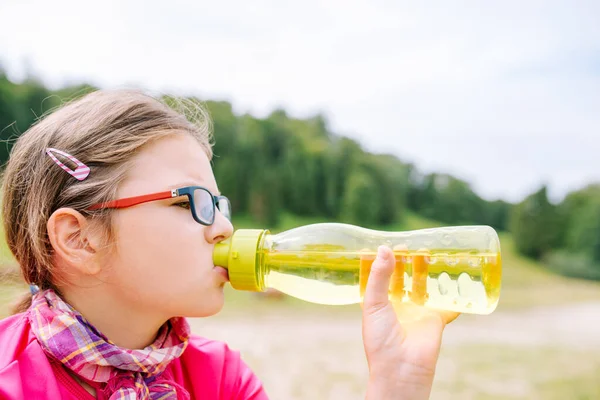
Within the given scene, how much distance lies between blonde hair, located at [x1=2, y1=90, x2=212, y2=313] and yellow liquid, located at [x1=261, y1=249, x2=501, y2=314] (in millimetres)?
389

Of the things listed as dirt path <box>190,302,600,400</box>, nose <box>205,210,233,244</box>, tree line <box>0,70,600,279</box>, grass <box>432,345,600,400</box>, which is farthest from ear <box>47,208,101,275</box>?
tree line <box>0,70,600,279</box>

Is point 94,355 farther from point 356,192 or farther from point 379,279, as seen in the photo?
point 356,192

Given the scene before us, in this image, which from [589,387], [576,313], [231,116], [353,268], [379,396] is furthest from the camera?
[231,116]

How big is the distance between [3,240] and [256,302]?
301 inches

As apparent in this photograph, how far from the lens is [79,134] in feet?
4.00

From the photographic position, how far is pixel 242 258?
1.21m

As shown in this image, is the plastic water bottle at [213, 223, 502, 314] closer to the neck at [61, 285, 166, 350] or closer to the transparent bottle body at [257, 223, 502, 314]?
the transparent bottle body at [257, 223, 502, 314]

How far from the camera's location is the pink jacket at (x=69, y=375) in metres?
1.06

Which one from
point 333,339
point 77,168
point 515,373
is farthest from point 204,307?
point 333,339

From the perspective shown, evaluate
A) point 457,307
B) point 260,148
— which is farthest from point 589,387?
point 260,148

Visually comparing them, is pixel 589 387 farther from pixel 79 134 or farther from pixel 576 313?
pixel 576 313

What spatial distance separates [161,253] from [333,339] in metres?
5.55

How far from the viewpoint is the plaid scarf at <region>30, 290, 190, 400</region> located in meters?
1.11

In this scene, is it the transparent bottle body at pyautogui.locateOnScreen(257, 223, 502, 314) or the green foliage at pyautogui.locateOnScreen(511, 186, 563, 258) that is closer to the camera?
the transparent bottle body at pyautogui.locateOnScreen(257, 223, 502, 314)
